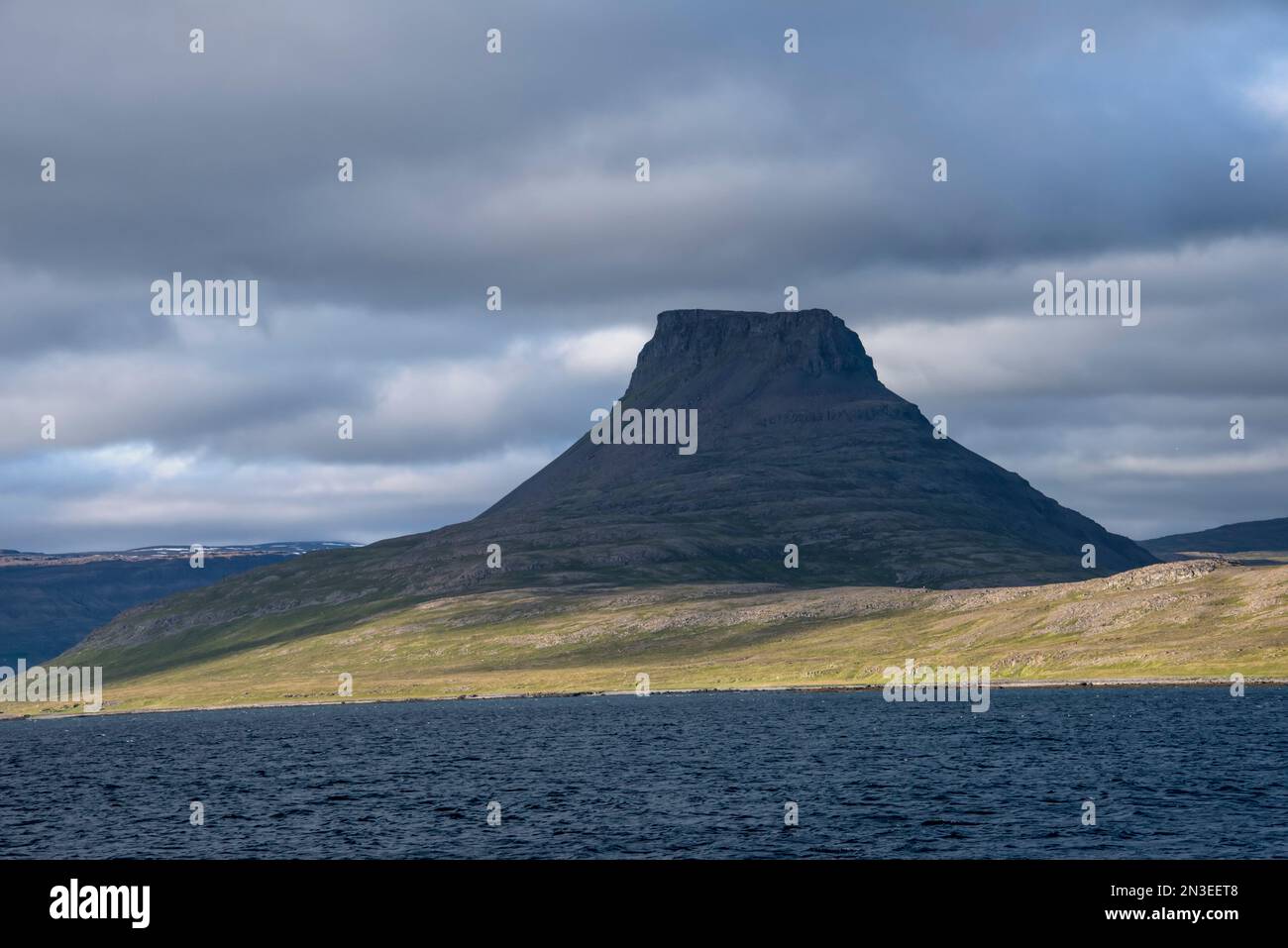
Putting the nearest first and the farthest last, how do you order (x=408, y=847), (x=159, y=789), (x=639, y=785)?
(x=408, y=847) → (x=639, y=785) → (x=159, y=789)

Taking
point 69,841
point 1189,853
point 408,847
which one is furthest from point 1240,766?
point 69,841
